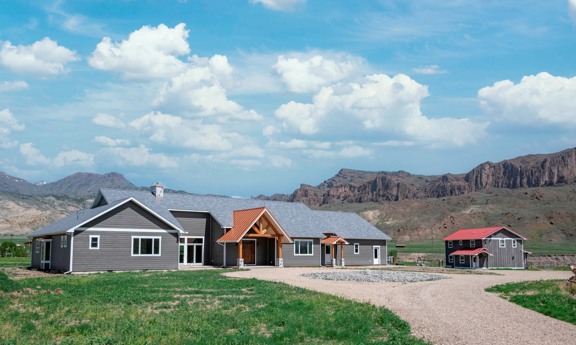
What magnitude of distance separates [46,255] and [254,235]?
15207 mm

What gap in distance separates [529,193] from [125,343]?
504 feet

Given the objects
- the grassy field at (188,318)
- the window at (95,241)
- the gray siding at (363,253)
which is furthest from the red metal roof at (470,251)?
the grassy field at (188,318)

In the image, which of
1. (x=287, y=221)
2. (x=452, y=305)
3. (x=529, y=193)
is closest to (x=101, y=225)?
(x=287, y=221)

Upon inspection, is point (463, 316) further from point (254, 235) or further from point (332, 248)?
point (332, 248)

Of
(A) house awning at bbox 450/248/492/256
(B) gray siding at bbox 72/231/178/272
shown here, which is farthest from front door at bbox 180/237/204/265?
(A) house awning at bbox 450/248/492/256

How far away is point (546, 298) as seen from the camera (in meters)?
20.4

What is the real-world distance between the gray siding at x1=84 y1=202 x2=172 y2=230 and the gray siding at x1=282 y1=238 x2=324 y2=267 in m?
11.4

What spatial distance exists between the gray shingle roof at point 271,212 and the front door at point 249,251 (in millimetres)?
2190

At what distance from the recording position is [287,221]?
5038 cm

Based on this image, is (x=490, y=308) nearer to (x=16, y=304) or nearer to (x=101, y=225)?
(x=16, y=304)

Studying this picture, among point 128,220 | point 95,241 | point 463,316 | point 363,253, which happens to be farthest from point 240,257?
point 463,316

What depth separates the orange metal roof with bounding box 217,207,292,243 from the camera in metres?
43.4

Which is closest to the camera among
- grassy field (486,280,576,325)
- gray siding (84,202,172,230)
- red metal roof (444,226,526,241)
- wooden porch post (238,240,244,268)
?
grassy field (486,280,576,325)

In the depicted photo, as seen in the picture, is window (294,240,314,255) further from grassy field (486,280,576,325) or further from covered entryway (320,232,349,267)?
grassy field (486,280,576,325)
